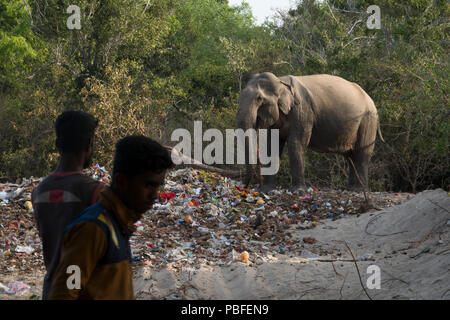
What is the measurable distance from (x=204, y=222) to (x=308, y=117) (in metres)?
3.43

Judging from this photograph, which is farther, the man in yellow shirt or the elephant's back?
the elephant's back

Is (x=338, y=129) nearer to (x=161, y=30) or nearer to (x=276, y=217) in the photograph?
(x=276, y=217)

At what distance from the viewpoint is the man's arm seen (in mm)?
2078

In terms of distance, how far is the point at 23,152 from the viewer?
14.8 meters

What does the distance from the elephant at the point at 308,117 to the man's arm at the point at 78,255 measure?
300 inches

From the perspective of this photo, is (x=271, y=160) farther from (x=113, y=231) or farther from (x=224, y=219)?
(x=113, y=231)

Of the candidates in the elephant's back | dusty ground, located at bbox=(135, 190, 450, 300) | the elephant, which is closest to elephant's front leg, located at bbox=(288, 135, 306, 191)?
the elephant

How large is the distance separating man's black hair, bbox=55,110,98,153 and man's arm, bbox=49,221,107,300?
990 mm

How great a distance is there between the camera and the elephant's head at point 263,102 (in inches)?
388

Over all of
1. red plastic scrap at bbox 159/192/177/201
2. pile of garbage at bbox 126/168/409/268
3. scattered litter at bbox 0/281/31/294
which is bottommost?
scattered litter at bbox 0/281/31/294

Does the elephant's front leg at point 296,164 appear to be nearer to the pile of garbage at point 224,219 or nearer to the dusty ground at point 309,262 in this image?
the pile of garbage at point 224,219

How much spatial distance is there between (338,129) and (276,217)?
11.0 ft

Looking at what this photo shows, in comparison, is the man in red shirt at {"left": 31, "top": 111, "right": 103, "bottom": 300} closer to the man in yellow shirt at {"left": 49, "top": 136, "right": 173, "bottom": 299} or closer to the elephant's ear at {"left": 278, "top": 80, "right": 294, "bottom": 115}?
the man in yellow shirt at {"left": 49, "top": 136, "right": 173, "bottom": 299}

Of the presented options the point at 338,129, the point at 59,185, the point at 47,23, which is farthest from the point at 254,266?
the point at 47,23
